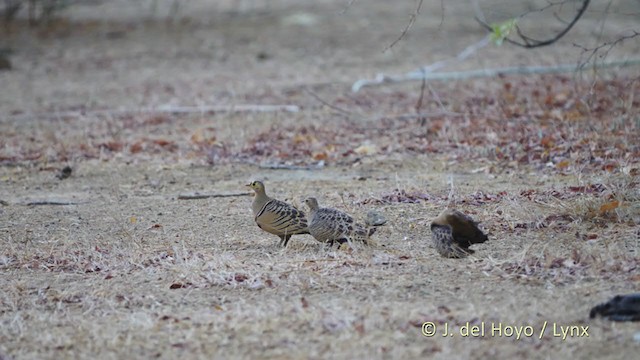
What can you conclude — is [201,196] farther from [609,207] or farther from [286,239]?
[609,207]

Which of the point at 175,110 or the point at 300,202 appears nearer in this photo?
the point at 300,202

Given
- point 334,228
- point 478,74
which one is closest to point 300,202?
point 334,228

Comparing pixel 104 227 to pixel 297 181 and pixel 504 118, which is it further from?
pixel 504 118

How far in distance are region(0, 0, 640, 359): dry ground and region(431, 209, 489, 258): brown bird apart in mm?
117

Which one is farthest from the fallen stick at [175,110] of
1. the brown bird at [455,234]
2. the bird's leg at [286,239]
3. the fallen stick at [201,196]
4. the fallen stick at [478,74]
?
the brown bird at [455,234]

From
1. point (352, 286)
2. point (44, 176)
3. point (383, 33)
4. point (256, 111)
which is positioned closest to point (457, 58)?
point (383, 33)

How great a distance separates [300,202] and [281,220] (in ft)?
5.75

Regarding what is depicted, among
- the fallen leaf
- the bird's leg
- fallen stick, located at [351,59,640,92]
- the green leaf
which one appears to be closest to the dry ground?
the fallen leaf

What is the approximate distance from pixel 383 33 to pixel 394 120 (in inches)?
349

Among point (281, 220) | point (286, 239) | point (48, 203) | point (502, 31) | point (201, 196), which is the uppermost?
point (502, 31)

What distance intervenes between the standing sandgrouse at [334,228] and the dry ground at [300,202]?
136 millimetres

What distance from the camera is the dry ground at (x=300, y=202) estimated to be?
5371mm

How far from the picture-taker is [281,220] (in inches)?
278

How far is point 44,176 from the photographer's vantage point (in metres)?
10.5
